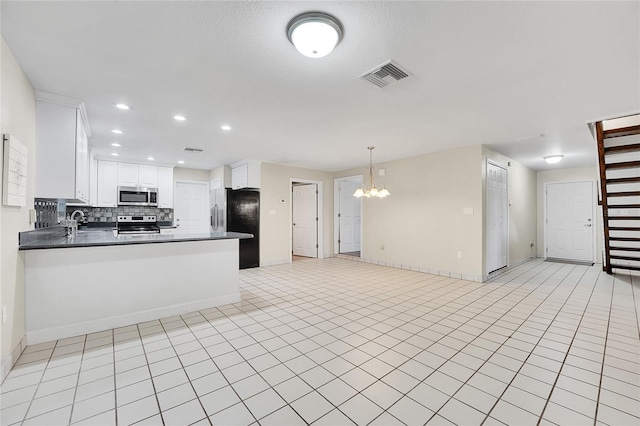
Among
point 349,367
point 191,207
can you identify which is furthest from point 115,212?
point 349,367

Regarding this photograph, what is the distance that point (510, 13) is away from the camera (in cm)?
171

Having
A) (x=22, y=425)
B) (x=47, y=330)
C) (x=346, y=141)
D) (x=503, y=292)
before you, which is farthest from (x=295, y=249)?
(x=22, y=425)

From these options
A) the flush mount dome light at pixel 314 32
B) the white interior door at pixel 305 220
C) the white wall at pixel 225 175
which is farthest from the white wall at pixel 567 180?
the white wall at pixel 225 175

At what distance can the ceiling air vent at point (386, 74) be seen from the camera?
7.53 ft

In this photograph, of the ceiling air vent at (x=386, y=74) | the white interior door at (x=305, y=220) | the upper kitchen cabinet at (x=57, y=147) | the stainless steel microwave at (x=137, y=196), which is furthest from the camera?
the white interior door at (x=305, y=220)

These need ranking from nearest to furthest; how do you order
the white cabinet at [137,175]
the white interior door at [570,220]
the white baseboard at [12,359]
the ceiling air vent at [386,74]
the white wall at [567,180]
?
the white baseboard at [12,359] → the ceiling air vent at [386,74] → the white cabinet at [137,175] → the white wall at [567,180] → the white interior door at [570,220]

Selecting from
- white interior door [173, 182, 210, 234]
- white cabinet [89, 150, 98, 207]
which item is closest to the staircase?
white interior door [173, 182, 210, 234]

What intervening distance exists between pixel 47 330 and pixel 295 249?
5906 millimetres

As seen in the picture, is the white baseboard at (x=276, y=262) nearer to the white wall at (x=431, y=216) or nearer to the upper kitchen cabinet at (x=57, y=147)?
the white wall at (x=431, y=216)

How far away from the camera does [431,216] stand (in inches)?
213

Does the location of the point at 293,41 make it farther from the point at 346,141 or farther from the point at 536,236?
the point at 536,236

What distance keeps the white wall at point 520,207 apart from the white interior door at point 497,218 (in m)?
0.24

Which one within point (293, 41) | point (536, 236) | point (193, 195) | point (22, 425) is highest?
point (293, 41)

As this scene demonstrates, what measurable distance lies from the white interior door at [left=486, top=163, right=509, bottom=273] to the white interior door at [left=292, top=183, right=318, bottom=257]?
4070 mm
